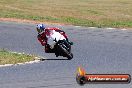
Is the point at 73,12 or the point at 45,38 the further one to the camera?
the point at 73,12

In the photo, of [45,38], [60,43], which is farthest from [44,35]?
[60,43]

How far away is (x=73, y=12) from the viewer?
7744 cm

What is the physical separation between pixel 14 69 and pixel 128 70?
23.0 feet

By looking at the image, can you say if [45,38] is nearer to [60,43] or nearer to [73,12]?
[60,43]

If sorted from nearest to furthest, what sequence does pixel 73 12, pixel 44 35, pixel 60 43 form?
pixel 60 43
pixel 44 35
pixel 73 12

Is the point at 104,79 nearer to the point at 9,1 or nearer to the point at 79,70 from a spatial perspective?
the point at 79,70

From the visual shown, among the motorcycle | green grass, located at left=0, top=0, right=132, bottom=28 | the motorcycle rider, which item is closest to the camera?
the motorcycle

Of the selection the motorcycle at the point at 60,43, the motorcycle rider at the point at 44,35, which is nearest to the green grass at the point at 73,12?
the motorcycle rider at the point at 44,35

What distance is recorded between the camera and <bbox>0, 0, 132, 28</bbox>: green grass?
6263 centimetres

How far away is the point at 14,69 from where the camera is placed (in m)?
24.7

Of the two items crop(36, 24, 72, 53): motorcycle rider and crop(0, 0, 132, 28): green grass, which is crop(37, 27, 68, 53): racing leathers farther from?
crop(0, 0, 132, 28): green grass

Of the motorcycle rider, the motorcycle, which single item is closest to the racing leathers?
the motorcycle rider

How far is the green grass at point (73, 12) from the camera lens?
62628mm

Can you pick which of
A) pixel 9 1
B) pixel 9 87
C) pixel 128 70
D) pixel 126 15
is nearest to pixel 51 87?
pixel 9 87
